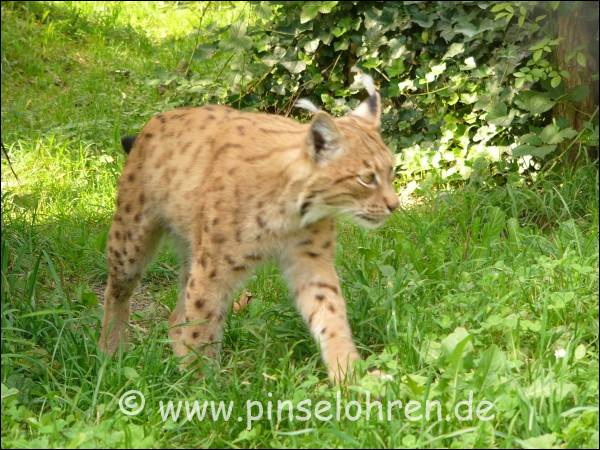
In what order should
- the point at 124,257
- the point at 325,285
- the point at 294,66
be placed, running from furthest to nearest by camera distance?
the point at 294,66 → the point at 124,257 → the point at 325,285

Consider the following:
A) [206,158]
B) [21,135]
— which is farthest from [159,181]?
[21,135]

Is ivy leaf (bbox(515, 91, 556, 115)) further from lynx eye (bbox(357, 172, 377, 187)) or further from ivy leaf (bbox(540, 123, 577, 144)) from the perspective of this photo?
lynx eye (bbox(357, 172, 377, 187))

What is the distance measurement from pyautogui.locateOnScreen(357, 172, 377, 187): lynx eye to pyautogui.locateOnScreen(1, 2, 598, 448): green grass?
28.6 inches

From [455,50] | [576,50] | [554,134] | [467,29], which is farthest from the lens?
[455,50]

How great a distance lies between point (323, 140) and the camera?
5.74 metres

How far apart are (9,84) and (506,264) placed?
6.64m

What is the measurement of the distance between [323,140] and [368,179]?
0.32m

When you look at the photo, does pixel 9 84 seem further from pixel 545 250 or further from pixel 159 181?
pixel 545 250

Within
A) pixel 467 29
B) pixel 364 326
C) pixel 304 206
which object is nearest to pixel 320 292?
pixel 364 326

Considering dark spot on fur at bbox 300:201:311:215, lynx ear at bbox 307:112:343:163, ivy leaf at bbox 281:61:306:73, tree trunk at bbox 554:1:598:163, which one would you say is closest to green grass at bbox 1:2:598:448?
tree trunk at bbox 554:1:598:163

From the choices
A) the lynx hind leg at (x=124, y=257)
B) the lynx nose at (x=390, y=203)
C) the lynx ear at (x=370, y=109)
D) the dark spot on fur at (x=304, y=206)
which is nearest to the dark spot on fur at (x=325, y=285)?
the dark spot on fur at (x=304, y=206)

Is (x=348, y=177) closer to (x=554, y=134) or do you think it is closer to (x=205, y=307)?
(x=205, y=307)

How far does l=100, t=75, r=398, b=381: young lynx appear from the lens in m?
5.79

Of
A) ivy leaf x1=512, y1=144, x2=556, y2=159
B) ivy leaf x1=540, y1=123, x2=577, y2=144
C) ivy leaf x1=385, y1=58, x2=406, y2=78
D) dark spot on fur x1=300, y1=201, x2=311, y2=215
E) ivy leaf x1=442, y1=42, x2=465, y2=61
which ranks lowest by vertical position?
dark spot on fur x1=300, y1=201, x2=311, y2=215
